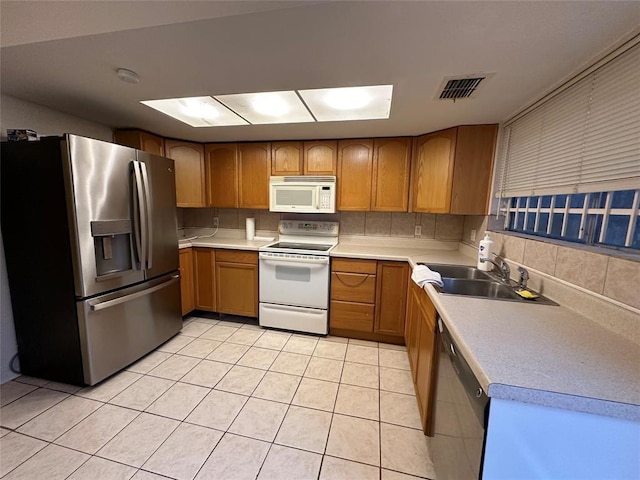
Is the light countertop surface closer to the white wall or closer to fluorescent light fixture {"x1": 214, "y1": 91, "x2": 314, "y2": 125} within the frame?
fluorescent light fixture {"x1": 214, "y1": 91, "x2": 314, "y2": 125}

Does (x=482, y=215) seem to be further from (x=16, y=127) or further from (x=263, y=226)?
(x=16, y=127)

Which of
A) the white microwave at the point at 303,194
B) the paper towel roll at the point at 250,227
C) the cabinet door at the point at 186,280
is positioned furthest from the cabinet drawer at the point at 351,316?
the cabinet door at the point at 186,280

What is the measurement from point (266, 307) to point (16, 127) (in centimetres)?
240

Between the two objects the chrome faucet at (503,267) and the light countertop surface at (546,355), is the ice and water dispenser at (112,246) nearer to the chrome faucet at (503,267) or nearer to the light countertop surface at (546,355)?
the light countertop surface at (546,355)

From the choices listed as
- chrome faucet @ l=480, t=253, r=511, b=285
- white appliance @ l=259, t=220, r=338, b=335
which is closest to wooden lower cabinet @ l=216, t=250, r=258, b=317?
white appliance @ l=259, t=220, r=338, b=335

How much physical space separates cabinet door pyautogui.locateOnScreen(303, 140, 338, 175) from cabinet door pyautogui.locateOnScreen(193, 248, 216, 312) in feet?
4.65

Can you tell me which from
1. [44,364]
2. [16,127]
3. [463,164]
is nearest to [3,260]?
[44,364]

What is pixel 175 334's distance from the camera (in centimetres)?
256

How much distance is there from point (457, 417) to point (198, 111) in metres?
2.53

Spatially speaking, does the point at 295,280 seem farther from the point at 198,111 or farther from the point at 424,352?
the point at 198,111

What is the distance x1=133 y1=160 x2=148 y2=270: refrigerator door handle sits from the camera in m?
1.93

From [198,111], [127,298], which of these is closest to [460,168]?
[198,111]

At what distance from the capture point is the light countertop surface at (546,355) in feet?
2.17

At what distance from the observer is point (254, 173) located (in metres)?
2.95
